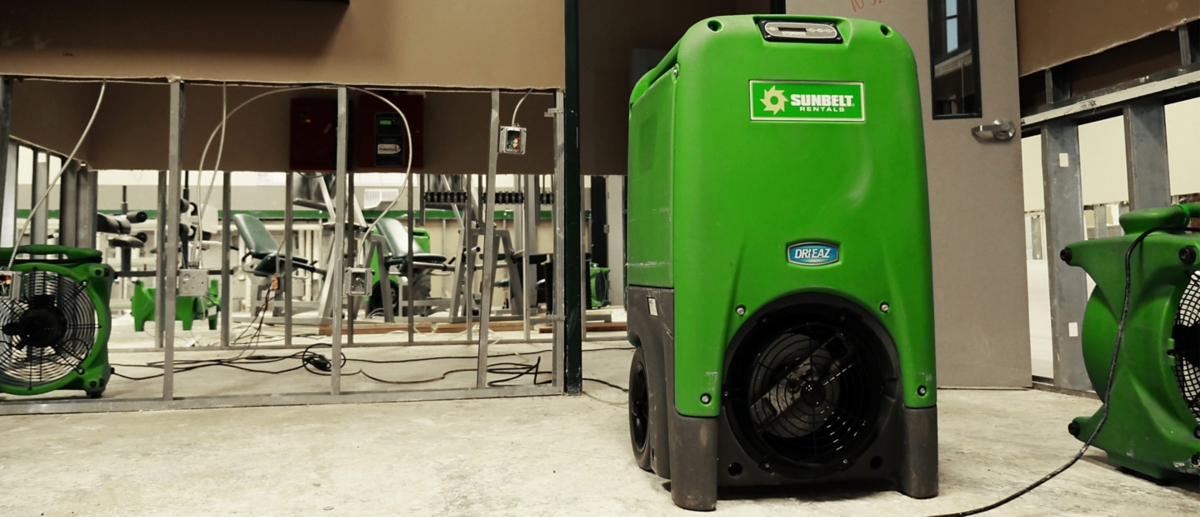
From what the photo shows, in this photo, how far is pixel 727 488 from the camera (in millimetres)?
1624

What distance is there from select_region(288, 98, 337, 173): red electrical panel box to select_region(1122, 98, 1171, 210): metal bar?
3739 mm

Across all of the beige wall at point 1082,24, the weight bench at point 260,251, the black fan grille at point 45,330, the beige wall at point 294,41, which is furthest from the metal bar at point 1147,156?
the weight bench at point 260,251

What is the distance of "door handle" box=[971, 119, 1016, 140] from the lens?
2.93 meters

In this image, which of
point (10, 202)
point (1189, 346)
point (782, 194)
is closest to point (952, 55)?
point (1189, 346)

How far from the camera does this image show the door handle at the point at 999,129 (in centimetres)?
293

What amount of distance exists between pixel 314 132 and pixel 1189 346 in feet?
13.2

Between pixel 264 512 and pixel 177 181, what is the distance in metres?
1.68

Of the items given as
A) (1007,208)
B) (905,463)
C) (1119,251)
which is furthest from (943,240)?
(905,463)

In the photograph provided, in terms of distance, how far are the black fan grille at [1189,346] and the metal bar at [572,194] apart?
1.85 meters

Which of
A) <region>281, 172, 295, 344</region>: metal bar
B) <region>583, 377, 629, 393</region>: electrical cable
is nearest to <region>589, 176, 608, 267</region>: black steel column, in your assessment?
<region>281, 172, 295, 344</region>: metal bar

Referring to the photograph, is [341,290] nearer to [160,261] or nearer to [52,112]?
[52,112]

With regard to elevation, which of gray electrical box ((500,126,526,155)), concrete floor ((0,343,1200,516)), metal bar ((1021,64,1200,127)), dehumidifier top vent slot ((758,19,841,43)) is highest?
metal bar ((1021,64,1200,127))

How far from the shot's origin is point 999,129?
2934 mm

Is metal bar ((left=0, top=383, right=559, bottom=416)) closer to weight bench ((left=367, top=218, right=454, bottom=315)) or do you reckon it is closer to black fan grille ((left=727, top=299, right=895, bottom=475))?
black fan grille ((left=727, top=299, right=895, bottom=475))
